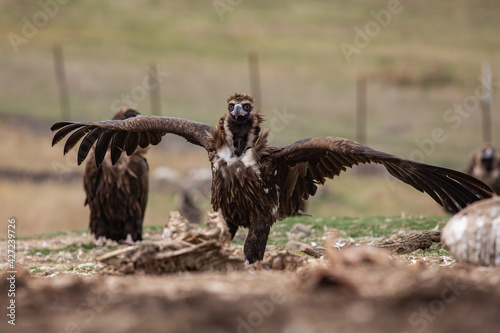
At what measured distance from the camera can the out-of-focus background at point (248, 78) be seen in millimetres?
21969

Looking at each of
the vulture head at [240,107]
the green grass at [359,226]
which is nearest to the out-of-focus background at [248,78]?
the green grass at [359,226]

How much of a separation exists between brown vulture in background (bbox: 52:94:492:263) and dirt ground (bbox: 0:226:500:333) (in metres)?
2.29

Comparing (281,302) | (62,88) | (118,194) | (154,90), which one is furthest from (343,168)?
(62,88)

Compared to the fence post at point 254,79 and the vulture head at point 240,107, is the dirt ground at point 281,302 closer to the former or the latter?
the vulture head at point 240,107

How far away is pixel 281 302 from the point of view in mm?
4242

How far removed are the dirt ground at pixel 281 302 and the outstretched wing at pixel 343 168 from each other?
7.16 ft

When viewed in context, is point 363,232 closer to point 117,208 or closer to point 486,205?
point 117,208

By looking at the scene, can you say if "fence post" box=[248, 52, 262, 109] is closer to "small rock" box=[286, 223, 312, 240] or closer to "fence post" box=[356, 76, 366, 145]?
"fence post" box=[356, 76, 366, 145]

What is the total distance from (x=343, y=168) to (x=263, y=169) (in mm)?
895

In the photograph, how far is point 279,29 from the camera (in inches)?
1793

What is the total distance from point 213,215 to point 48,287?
1831 millimetres

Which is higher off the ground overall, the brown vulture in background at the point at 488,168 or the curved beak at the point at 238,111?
the curved beak at the point at 238,111

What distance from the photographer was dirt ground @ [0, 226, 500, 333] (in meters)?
3.89

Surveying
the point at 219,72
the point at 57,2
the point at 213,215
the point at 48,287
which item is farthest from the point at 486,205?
the point at 57,2
